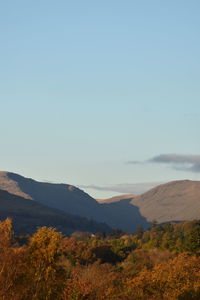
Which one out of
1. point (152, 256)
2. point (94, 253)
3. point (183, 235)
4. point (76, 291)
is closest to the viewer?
point (76, 291)

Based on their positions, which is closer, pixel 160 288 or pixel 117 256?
pixel 160 288

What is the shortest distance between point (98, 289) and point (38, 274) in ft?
150

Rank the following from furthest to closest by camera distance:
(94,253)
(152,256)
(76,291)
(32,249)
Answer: (94,253)
(152,256)
(76,291)
(32,249)

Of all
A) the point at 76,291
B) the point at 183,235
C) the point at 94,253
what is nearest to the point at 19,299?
the point at 76,291

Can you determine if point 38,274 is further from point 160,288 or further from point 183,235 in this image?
point 183,235

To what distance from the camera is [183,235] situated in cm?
19725

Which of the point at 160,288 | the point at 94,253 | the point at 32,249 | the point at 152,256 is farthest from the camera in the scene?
the point at 94,253

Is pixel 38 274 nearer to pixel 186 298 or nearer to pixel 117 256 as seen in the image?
pixel 186 298

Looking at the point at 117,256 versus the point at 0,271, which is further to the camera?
the point at 117,256

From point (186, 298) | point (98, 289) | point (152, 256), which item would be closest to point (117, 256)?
point (152, 256)

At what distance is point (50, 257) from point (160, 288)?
41.5 meters

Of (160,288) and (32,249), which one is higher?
(32,249)

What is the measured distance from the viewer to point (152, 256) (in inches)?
6540

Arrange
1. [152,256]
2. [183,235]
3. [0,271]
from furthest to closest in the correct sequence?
[183,235] → [152,256] → [0,271]
